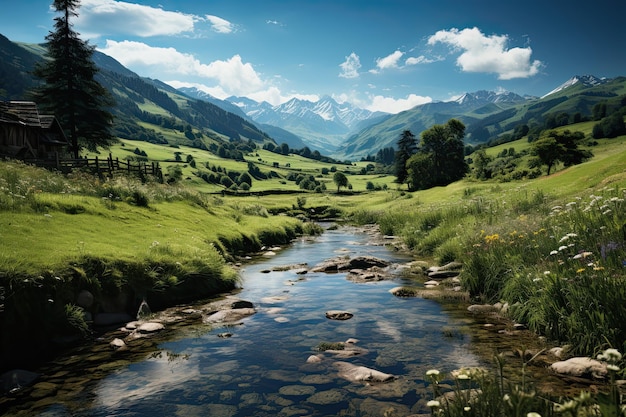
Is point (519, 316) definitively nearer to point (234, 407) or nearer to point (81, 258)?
point (234, 407)

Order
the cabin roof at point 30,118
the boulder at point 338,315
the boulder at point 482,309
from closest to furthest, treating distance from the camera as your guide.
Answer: the boulder at point 482,309 < the boulder at point 338,315 < the cabin roof at point 30,118

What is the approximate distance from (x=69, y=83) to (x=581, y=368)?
2194 inches

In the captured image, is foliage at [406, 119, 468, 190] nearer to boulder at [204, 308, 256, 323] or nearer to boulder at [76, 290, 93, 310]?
boulder at [204, 308, 256, 323]

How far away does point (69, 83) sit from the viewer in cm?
4700

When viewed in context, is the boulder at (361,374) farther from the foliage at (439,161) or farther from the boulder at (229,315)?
the foliage at (439,161)

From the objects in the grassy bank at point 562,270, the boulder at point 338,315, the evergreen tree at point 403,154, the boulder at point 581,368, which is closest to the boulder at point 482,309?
the grassy bank at point 562,270

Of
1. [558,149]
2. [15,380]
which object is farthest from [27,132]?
[558,149]

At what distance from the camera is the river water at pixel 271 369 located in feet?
26.2

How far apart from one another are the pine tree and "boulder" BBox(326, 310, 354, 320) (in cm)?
4328

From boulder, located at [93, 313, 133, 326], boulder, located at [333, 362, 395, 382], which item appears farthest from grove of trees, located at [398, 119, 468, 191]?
boulder, located at [333, 362, 395, 382]

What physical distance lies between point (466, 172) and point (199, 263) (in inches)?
4212

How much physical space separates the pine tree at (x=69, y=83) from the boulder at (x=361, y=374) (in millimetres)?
47000

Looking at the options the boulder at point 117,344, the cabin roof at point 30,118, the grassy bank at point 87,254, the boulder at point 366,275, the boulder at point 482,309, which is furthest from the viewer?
the cabin roof at point 30,118

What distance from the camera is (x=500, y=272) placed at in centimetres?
1487
